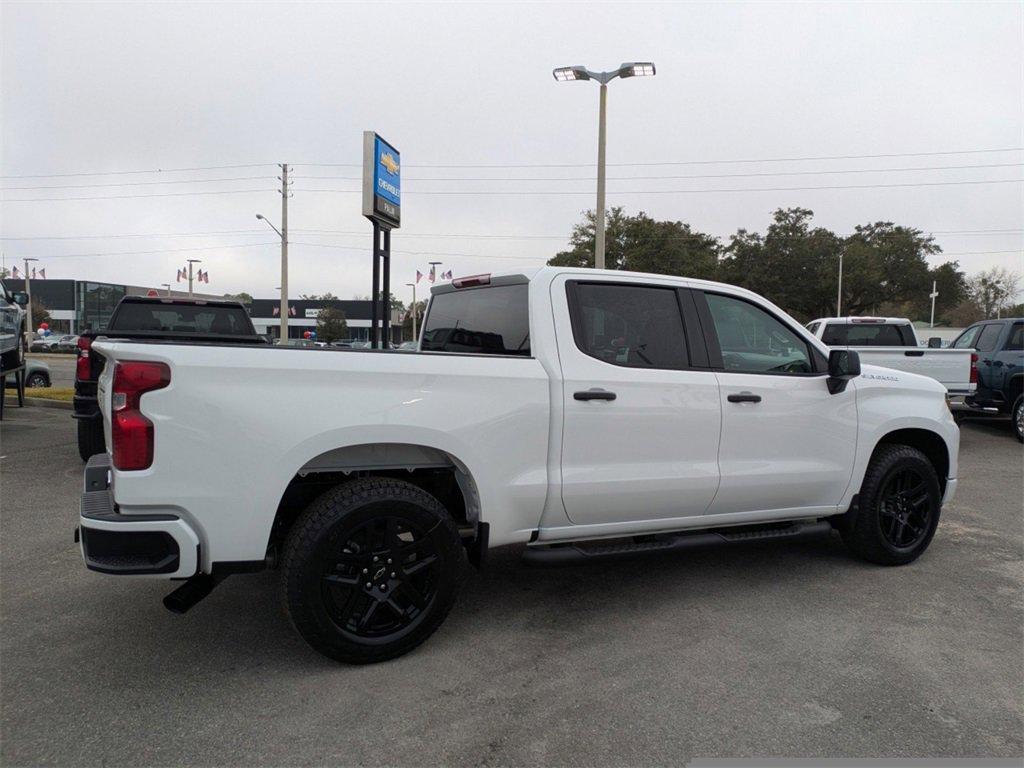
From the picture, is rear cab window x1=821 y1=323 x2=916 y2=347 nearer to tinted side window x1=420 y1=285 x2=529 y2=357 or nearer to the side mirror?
the side mirror

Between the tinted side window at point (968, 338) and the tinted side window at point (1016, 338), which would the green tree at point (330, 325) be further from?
the tinted side window at point (1016, 338)

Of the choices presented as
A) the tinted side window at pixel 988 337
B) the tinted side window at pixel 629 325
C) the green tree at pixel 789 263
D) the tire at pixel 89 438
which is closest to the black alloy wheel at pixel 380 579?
the tinted side window at pixel 629 325

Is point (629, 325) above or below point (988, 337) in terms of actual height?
below

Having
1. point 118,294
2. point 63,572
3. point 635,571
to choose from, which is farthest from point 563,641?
point 118,294

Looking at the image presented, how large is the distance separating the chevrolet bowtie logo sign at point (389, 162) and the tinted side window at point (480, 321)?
669cm

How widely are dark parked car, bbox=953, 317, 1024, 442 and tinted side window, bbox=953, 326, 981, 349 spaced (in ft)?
1.28

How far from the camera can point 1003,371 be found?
1065 centimetres

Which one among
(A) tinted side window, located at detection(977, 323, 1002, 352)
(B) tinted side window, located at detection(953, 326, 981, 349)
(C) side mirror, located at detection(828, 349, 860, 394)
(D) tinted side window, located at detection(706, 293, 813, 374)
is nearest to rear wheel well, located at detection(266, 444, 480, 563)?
(D) tinted side window, located at detection(706, 293, 813, 374)

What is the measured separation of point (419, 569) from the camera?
328 cm

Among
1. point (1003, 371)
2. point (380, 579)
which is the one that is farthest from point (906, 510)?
point (1003, 371)

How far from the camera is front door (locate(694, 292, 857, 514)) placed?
159 inches

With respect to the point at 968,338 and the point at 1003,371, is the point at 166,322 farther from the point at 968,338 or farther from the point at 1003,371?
the point at 968,338

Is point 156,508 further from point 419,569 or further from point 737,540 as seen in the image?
point 737,540

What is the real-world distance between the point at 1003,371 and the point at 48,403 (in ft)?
53.1
